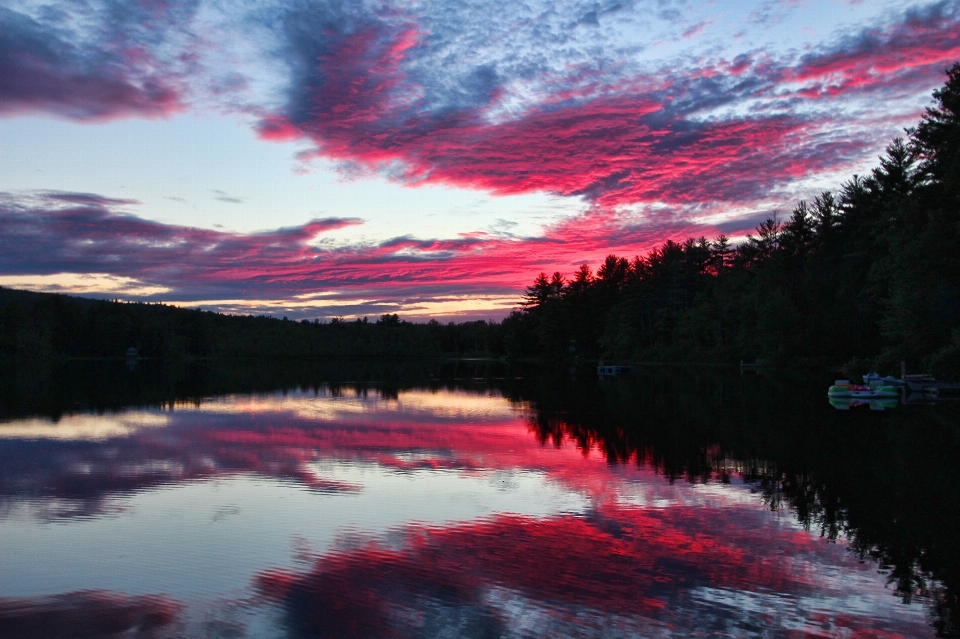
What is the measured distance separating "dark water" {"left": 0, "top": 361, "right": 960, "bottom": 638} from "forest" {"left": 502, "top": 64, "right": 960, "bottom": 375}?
11700mm

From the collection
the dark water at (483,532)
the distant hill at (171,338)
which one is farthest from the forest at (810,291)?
the distant hill at (171,338)

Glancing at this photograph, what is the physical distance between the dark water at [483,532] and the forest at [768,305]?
12263 mm

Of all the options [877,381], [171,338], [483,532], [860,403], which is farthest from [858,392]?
[171,338]

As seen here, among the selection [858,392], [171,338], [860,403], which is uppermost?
[171,338]

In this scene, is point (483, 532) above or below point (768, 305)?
below

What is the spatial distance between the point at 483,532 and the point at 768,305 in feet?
201

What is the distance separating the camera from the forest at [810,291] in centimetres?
3469

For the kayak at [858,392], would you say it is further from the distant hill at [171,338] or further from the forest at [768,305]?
the distant hill at [171,338]

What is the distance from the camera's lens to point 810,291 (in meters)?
66.1

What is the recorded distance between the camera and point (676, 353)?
9575 cm

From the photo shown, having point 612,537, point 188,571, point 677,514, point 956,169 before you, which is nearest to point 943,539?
point 677,514

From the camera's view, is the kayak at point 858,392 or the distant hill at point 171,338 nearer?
the kayak at point 858,392

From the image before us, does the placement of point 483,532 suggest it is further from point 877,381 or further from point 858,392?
point 877,381

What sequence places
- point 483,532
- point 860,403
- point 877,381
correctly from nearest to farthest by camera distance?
point 483,532
point 860,403
point 877,381
